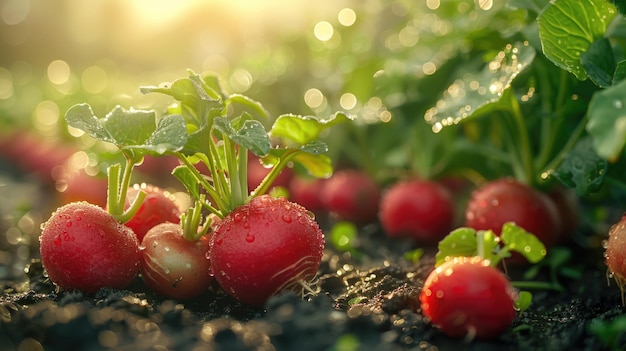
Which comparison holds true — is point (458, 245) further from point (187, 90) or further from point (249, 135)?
point (187, 90)

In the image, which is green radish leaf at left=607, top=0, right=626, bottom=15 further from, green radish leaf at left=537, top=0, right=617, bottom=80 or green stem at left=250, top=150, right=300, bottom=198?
green stem at left=250, top=150, right=300, bottom=198

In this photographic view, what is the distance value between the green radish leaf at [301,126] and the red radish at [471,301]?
19.2 inches

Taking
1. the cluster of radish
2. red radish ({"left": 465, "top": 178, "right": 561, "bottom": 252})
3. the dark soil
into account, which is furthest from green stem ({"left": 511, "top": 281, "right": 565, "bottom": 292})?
the cluster of radish

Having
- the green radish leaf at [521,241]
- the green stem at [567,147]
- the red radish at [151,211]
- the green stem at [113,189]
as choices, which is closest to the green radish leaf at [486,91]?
the green stem at [567,147]

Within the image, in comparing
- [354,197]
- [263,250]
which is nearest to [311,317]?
[263,250]

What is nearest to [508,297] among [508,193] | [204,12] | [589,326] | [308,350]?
[589,326]

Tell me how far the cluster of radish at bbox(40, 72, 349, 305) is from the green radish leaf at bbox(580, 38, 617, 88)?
2.36ft

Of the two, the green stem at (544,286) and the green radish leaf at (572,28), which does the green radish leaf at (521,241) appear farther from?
the green radish leaf at (572,28)

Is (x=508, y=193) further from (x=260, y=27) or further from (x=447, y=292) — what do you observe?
(x=260, y=27)

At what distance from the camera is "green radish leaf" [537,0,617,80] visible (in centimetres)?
178

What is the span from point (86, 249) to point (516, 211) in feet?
5.00

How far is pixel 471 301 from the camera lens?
145cm

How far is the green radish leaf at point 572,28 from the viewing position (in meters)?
1.78

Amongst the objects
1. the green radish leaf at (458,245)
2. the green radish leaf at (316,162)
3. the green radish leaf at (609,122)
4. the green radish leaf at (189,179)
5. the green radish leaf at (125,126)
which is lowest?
the green radish leaf at (458,245)
